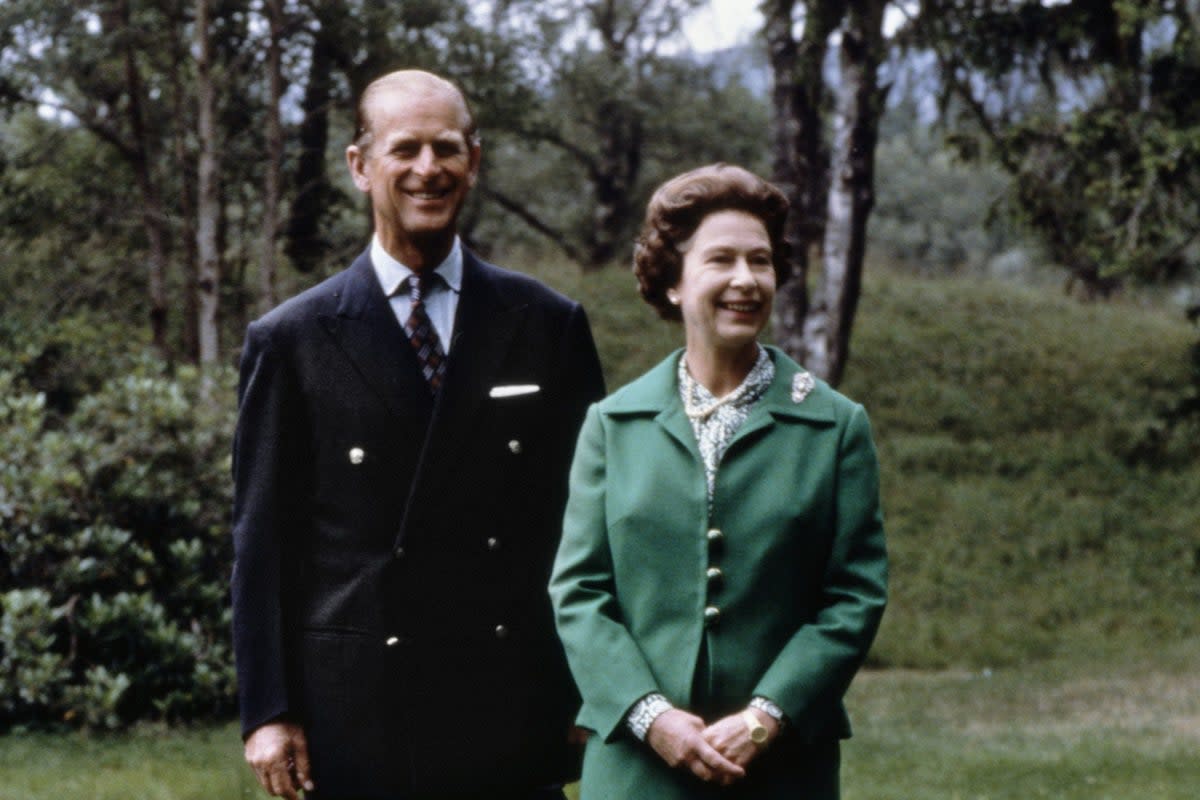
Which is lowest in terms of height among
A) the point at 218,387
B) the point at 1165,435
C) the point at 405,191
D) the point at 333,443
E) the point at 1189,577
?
the point at 1189,577

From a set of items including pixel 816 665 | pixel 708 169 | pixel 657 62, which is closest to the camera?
pixel 816 665

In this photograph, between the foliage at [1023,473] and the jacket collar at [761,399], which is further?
the foliage at [1023,473]

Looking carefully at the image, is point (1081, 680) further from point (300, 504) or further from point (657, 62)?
point (657, 62)

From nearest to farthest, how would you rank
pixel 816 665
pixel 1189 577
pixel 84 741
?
pixel 816 665 < pixel 84 741 < pixel 1189 577

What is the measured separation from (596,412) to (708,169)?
522 mm

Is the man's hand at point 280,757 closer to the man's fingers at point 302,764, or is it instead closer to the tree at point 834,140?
the man's fingers at point 302,764

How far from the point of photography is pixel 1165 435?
685 inches

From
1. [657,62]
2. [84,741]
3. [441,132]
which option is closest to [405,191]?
[441,132]

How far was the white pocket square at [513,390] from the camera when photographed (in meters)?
3.64

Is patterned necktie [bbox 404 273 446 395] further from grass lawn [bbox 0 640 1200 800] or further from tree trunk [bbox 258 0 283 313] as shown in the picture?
tree trunk [bbox 258 0 283 313]

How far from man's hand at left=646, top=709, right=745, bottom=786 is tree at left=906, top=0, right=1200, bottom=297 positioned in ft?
34.5

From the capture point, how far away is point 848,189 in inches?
530

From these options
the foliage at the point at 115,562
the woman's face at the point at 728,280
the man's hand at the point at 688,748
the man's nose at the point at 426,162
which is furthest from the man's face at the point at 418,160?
the foliage at the point at 115,562

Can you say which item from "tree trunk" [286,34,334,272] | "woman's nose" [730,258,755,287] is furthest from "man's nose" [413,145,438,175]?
"tree trunk" [286,34,334,272]
